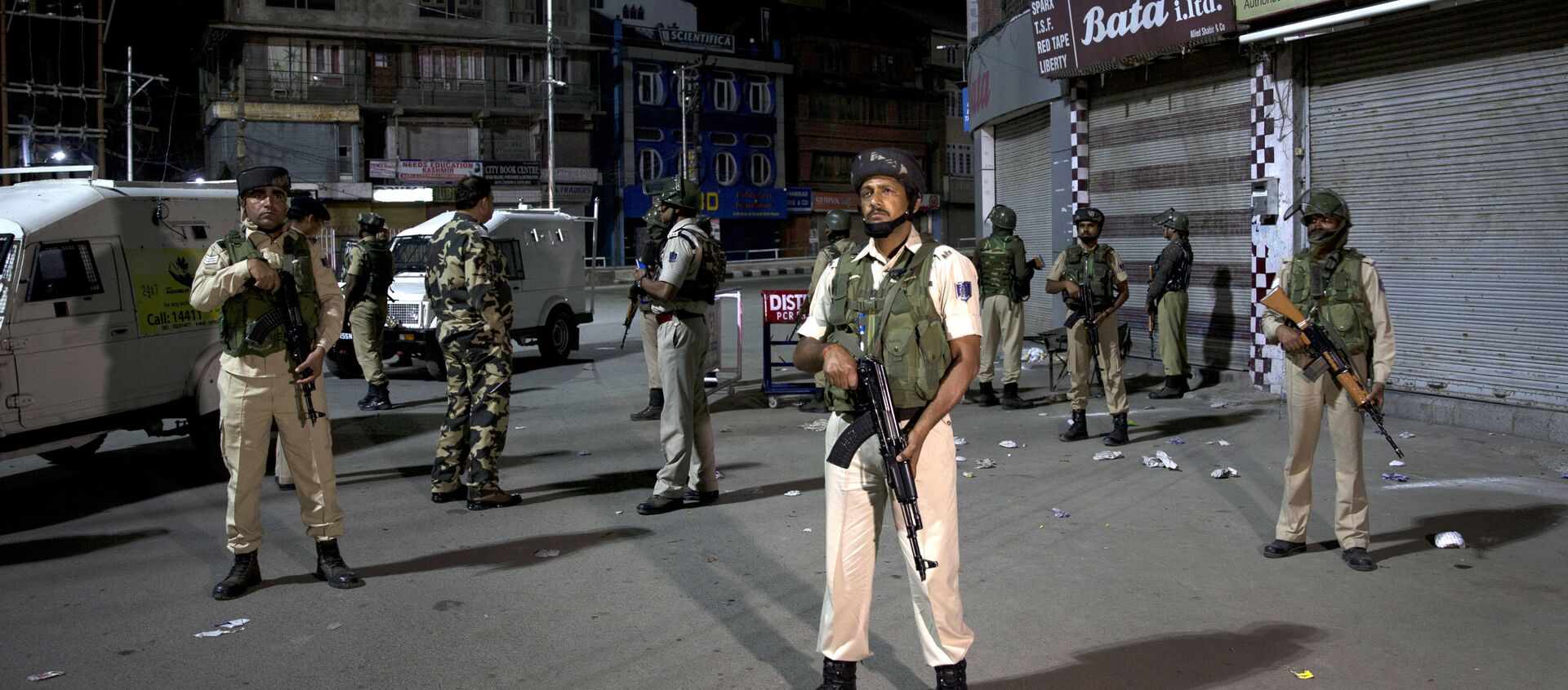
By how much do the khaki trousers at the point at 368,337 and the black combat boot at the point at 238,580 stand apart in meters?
6.49

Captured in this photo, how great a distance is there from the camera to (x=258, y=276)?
5.14 m

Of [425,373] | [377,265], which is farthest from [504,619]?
[425,373]

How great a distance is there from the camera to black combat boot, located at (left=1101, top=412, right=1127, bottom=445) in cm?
898

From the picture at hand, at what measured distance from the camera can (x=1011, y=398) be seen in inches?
439

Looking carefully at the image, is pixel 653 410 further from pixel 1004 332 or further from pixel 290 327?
pixel 290 327

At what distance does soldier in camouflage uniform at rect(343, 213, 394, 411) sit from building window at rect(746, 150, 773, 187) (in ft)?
143

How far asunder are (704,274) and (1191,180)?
7393 millimetres

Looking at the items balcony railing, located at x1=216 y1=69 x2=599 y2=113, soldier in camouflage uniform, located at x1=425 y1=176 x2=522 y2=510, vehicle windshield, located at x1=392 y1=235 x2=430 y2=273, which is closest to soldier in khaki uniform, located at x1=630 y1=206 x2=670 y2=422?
soldier in camouflage uniform, located at x1=425 y1=176 x2=522 y2=510

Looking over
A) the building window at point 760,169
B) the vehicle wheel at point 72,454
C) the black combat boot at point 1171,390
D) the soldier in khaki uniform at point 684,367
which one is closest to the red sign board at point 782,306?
the black combat boot at point 1171,390

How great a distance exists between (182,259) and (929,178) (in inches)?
2215

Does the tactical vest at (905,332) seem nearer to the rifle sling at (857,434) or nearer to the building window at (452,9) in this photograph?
the rifle sling at (857,434)

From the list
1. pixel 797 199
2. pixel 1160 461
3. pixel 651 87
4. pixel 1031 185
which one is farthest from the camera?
→ pixel 797 199

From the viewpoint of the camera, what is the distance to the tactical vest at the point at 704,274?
7.07 metres

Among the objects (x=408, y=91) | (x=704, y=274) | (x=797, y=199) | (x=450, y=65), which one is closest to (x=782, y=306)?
(x=704, y=274)
